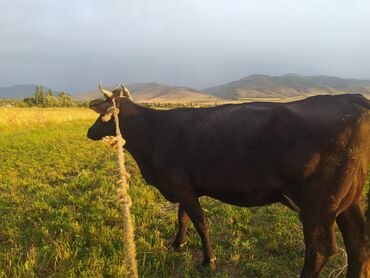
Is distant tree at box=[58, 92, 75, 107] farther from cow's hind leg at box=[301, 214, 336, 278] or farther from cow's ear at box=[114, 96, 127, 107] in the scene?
cow's hind leg at box=[301, 214, 336, 278]

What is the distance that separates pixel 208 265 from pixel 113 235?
66.6 inches

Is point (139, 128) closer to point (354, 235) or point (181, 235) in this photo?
point (181, 235)

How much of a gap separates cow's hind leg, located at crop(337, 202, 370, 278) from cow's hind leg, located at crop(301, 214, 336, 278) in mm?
404

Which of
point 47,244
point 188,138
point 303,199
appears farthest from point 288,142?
point 47,244

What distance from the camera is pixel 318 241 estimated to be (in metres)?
3.90

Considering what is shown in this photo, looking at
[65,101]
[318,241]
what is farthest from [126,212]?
[65,101]

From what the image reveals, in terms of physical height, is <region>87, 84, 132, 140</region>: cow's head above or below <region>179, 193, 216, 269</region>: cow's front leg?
above

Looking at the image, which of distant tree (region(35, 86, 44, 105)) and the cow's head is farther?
distant tree (region(35, 86, 44, 105))

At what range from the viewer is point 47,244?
5305 millimetres

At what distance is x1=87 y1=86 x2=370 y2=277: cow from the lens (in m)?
3.77

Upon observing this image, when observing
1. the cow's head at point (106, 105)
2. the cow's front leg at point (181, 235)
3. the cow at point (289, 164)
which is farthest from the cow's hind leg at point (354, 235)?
the cow's head at point (106, 105)

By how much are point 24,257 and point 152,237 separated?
197 cm

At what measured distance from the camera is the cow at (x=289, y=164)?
3.77 metres

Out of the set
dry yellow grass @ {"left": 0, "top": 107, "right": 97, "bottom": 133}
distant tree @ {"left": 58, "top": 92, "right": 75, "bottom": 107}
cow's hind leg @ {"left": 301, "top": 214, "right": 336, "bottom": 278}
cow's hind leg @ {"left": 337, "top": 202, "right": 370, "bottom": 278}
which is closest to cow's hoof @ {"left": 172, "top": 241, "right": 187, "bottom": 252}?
cow's hind leg @ {"left": 301, "top": 214, "right": 336, "bottom": 278}
